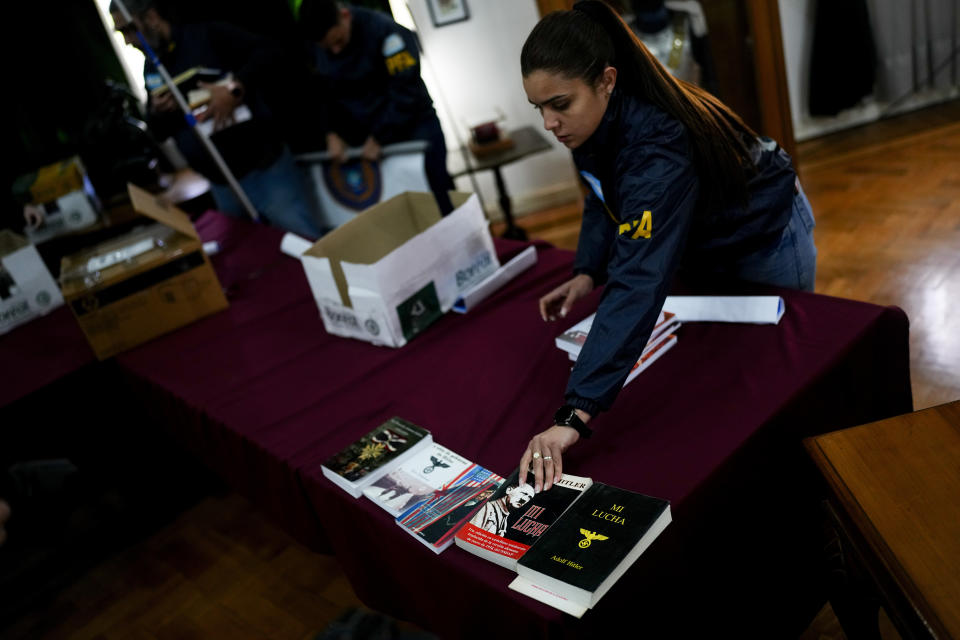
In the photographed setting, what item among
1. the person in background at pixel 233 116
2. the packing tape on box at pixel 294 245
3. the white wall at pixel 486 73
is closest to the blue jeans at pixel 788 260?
the packing tape on box at pixel 294 245

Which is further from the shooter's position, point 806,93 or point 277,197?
point 806,93

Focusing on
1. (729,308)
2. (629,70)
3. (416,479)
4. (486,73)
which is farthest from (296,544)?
(486,73)

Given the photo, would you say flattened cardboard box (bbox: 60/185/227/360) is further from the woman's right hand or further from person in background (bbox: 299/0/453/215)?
the woman's right hand

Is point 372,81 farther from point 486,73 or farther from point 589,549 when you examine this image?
point 589,549

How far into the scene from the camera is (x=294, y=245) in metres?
2.63

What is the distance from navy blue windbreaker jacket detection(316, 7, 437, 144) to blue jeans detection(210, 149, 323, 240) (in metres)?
0.40

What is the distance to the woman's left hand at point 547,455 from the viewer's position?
1.24 metres

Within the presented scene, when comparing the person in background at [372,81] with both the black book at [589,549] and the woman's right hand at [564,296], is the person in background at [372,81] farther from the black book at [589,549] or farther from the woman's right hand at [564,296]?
the black book at [589,549]

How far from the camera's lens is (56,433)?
228 cm

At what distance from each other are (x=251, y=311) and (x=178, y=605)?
97cm

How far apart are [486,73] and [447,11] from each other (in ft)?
1.23

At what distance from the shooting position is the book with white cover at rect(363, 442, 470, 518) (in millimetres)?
1330

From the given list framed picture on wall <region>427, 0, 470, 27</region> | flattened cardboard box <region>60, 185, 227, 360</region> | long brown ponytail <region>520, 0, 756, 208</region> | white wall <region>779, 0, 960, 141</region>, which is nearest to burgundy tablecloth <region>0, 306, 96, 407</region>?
flattened cardboard box <region>60, 185, 227, 360</region>

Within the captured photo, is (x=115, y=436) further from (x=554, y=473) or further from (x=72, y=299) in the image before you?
(x=554, y=473)
